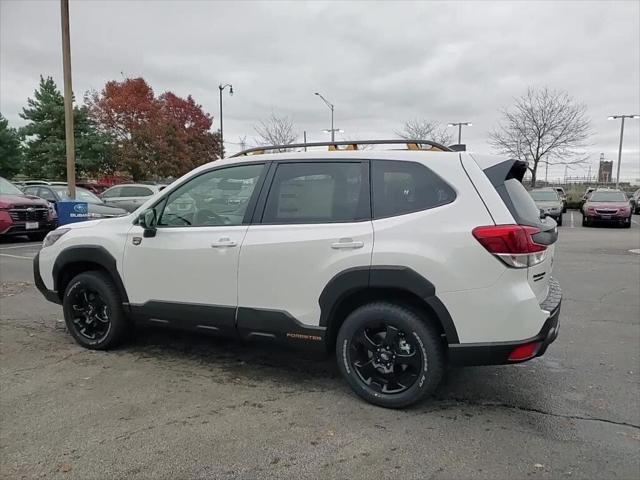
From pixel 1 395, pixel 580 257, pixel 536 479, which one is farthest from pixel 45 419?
pixel 580 257

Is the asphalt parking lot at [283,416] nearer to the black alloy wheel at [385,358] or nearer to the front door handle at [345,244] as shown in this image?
the black alloy wheel at [385,358]

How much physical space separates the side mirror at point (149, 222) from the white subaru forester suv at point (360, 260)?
0.5 inches

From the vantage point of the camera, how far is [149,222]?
423 cm

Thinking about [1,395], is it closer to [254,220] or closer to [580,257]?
[254,220]

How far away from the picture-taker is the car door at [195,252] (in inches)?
153

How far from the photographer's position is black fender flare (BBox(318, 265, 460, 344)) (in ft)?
10.5

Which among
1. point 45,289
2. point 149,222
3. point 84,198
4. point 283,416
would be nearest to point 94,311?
point 45,289

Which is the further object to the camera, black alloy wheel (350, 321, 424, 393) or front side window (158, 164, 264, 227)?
front side window (158, 164, 264, 227)

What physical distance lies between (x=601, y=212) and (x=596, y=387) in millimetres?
18360

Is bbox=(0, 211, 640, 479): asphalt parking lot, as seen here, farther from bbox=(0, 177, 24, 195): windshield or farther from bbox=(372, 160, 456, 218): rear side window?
bbox=(0, 177, 24, 195): windshield

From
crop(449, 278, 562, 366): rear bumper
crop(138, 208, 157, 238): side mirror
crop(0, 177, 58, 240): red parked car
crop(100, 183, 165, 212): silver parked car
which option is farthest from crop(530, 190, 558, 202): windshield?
crop(138, 208, 157, 238): side mirror

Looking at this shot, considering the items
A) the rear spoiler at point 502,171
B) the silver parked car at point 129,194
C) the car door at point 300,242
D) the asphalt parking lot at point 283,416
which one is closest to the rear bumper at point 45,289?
the asphalt parking lot at point 283,416

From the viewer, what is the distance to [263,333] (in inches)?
149

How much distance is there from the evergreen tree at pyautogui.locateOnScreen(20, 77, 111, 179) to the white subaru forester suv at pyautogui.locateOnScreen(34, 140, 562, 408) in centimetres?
3430
